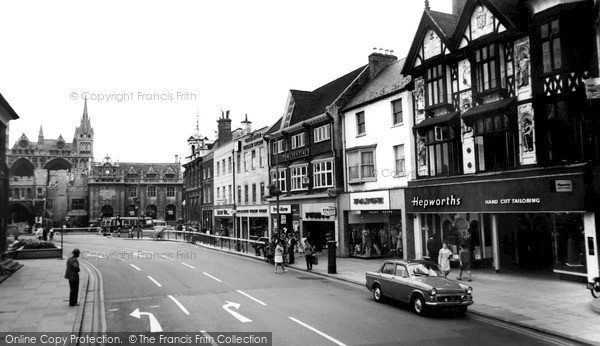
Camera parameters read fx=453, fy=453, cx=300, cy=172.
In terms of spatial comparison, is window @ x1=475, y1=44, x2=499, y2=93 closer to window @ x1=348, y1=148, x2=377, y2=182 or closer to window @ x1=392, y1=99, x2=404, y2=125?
window @ x1=392, y1=99, x2=404, y2=125

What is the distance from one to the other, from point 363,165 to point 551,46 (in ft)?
44.3

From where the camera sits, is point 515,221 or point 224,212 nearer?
point 515,221

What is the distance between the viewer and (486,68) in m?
21.0

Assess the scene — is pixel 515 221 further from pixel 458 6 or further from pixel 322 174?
pixel 322 174

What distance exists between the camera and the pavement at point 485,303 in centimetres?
1217

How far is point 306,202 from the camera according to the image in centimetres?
3519

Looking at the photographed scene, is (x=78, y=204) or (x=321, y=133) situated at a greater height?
(x=321, y=133)

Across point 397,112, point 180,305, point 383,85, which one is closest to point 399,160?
point 397,112

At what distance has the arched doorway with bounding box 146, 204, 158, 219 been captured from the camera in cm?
9975

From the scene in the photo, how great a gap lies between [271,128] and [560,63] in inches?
1128

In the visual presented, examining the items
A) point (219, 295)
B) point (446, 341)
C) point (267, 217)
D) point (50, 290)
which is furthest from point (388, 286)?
point (267, 217)

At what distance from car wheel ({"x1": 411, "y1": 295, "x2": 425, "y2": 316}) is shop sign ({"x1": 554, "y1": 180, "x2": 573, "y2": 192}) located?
309 inches

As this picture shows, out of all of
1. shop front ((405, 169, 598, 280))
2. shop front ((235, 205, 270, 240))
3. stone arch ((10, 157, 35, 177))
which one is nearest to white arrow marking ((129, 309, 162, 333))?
stone arch ((10, 157, 35, 177))

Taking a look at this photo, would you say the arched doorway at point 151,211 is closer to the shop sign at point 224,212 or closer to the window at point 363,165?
the shop sign at point 224,212
